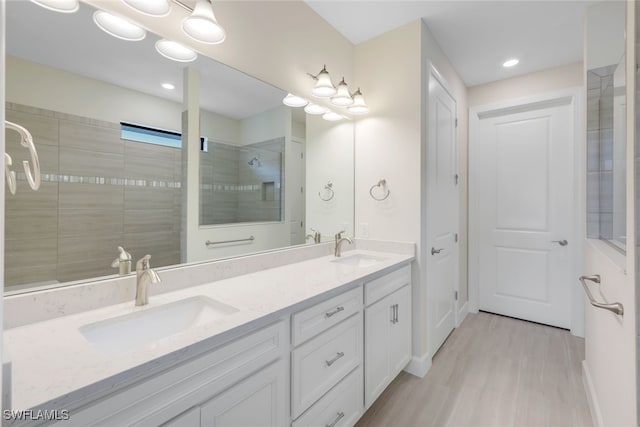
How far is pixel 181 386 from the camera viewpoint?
775mm

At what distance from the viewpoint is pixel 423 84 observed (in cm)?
209

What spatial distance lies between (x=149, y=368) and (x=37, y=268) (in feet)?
2.09

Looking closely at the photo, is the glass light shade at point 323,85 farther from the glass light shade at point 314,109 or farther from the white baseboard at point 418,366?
the white baseboard at point 418,366

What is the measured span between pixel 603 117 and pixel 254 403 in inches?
96.9

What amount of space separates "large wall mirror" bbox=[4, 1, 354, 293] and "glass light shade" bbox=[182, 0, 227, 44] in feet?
0.47

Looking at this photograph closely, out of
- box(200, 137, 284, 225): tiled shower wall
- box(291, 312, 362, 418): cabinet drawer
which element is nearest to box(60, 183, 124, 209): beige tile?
box(200, 137, 284, 225): tiled shower wall

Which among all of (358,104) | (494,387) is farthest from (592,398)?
(358,104)

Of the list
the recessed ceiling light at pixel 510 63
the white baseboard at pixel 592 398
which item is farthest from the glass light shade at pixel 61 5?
the recessed ceiling light at pixel 510 63

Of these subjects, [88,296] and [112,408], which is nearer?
[112,408]

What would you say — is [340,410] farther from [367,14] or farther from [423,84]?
[367,14]

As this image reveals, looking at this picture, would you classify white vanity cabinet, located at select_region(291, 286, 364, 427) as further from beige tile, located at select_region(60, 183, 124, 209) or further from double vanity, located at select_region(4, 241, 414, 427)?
beige tile, located at select_region(60, 183, 124, 209)

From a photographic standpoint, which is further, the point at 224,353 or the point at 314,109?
the point at 314,109

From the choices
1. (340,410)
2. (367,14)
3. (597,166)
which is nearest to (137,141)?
(340,410)

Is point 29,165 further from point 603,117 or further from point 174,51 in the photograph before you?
point 603,117
